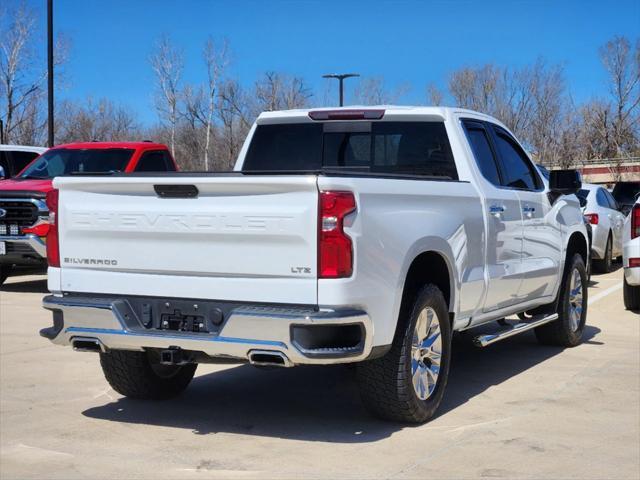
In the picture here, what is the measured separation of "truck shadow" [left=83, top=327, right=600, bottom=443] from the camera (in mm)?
5785

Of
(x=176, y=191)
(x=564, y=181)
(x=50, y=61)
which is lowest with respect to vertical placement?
(x=176, y=191)

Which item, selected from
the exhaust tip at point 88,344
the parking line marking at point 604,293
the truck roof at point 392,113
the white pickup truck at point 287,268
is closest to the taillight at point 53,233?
the white pickup truck at point 287,268

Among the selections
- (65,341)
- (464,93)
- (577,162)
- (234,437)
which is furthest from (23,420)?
(577,162)

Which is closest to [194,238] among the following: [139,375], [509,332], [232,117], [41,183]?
[139,375]

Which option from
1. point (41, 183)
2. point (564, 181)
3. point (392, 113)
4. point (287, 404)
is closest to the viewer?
point (287, 404)

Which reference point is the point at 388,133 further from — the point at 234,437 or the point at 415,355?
the point at 234,437

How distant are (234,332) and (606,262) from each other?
12.6 metres

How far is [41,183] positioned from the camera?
12.9 m

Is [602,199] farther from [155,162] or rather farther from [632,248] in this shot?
[155,162]

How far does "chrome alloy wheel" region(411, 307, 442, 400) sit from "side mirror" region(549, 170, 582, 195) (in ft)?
8.67

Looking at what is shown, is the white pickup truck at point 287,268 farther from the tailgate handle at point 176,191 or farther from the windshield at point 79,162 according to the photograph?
the windshield at point 79,162

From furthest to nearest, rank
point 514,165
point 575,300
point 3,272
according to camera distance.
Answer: point 3,272 → point 575,300 → point 514,165

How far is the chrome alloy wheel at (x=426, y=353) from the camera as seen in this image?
5.76 meters

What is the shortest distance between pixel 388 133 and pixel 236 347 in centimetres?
259
